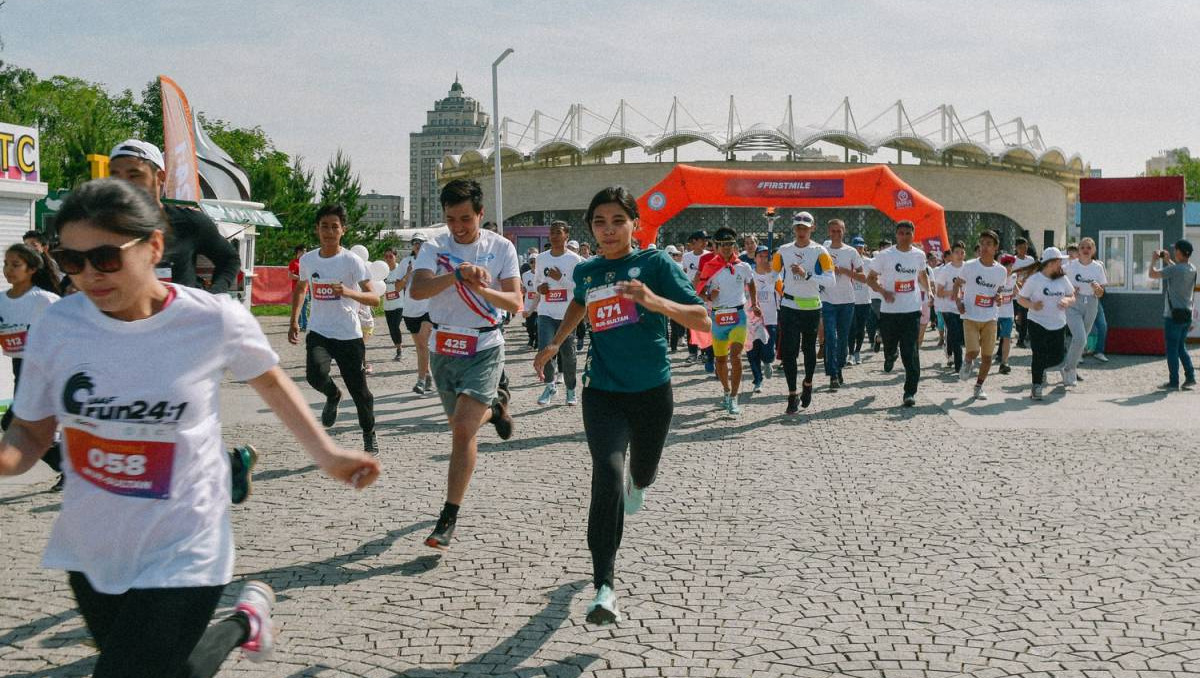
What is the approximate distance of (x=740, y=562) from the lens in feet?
17.7

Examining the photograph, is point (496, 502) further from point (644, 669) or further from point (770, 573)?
point (644, 669)

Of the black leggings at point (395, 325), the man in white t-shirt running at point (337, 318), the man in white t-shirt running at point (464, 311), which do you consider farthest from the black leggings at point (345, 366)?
the black leggings at point (395, 325)

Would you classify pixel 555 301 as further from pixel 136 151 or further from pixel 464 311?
pixel 136 151

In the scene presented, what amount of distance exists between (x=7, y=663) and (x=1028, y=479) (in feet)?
20.7

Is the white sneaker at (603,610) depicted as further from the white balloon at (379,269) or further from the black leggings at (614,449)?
the white balloon at (379,269)

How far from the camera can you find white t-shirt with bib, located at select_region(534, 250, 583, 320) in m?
12.9

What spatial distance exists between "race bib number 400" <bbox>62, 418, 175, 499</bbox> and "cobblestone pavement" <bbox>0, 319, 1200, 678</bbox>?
1514 mm

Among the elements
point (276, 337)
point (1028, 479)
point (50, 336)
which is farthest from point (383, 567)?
point (276, 337)

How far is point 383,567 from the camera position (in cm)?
528

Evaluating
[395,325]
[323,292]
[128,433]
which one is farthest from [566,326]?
[395,325]

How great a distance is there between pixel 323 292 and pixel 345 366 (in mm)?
602

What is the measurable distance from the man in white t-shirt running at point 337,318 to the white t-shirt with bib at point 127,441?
5643mm

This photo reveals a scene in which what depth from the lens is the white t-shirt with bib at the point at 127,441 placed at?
253 centimetres

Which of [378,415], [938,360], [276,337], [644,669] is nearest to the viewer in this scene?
[644,669]
